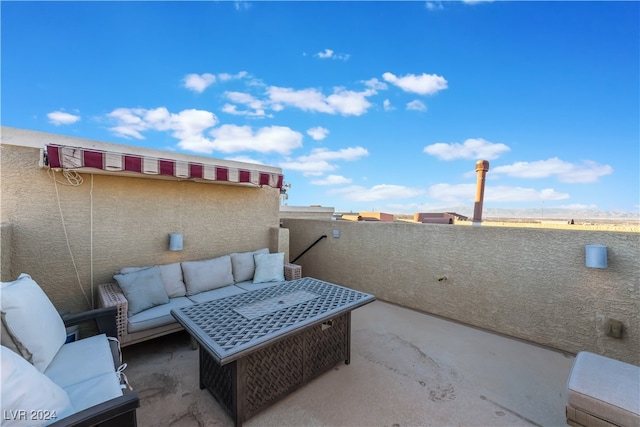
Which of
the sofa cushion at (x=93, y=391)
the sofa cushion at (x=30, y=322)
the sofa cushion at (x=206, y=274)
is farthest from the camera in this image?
the sofa cushion at (x=206, y=274)

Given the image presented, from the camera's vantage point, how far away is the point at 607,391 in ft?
6.42

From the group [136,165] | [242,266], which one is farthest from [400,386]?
[136,165]

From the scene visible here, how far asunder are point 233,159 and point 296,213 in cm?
530

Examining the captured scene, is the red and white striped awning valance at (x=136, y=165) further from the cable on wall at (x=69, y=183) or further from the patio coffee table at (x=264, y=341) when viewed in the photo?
the patio coffee table at (x=264, y=341)

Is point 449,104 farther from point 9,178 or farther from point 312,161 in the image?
point 9,178

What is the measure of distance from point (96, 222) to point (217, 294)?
7.29ft

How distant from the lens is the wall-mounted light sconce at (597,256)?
3.29 meters

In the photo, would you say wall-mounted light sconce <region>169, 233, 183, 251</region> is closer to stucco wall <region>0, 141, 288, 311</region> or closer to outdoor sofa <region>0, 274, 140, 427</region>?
stucco wall <region>0, 141, 288, 311</region>

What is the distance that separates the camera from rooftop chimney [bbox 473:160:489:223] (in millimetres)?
7199

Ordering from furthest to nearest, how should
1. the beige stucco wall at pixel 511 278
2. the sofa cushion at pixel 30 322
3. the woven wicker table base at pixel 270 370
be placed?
the beige stucco wall at pixel 511 278 → the woven wicker table base at pixel 270 370 → the sofa cushion at pixel 30 322

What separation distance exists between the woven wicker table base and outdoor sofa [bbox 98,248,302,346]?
117 centimetres

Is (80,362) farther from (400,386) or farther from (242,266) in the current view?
(400,386)

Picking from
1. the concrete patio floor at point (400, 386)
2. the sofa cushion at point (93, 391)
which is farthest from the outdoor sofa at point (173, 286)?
the sofa cushion at point (93, 391)

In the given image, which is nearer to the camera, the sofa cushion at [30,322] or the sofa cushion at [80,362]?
the sofa cushion at [30,322]
